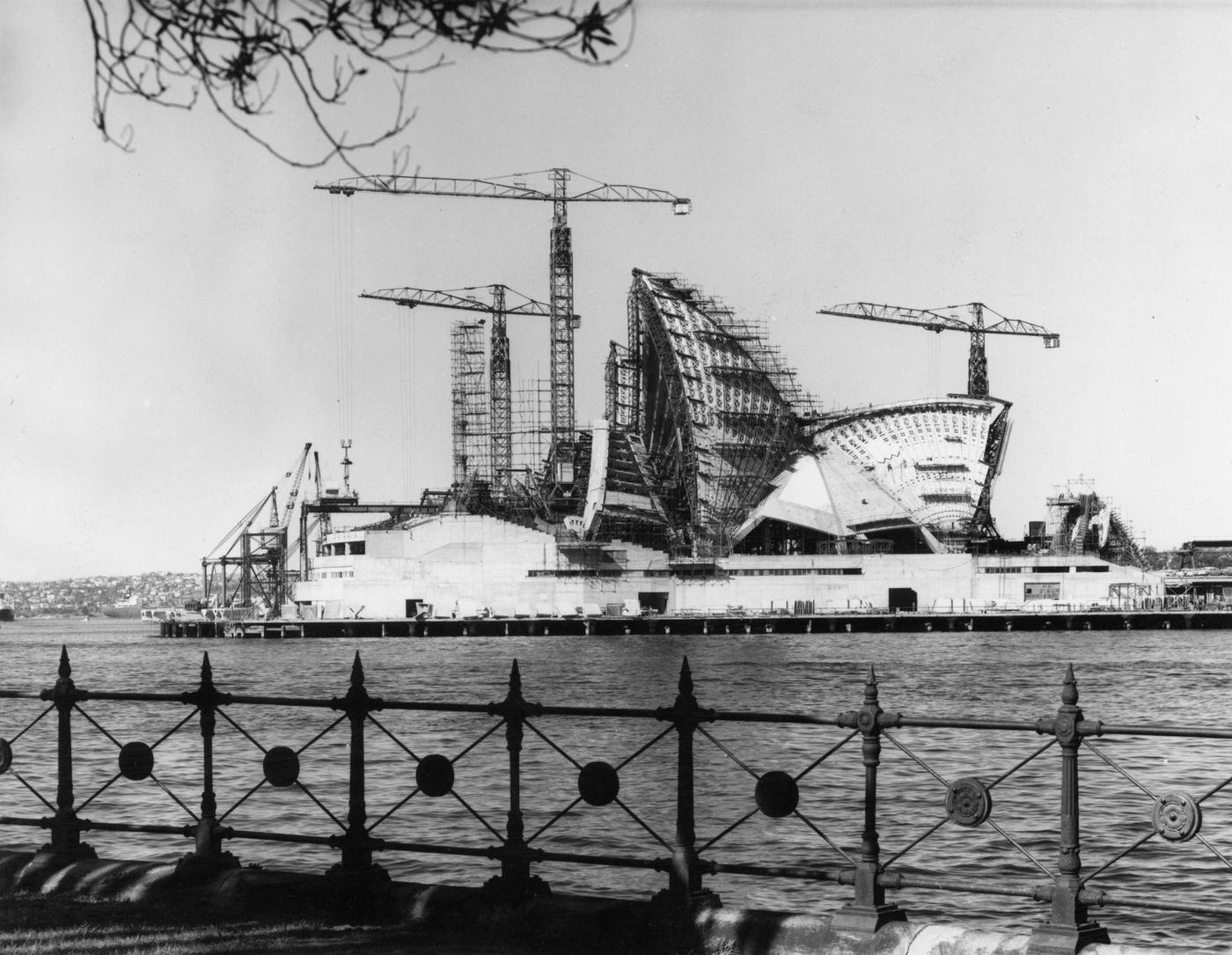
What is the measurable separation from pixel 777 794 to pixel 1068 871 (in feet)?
6.80

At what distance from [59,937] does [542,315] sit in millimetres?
162575

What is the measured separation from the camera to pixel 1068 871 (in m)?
9.89

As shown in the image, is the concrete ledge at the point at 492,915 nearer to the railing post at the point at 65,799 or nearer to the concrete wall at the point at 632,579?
the railing post at the point at 65,799

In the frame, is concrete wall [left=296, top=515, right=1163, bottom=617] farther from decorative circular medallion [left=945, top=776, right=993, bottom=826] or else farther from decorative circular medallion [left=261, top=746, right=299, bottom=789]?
decorative circular medallion [left=945, top=776, right=993, bottom=826]

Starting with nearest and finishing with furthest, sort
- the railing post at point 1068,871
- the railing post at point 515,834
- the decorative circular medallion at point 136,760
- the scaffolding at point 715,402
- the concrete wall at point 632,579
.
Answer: the railing post at point 1068,871
the railing post at point 515,834
the decorative circular medallion at point 136,760
the concrete wall at point 632,579
the scaffolding at point 715,402

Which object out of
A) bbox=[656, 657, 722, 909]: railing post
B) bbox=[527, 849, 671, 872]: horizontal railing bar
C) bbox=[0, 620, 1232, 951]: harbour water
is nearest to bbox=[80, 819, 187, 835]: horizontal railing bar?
bbox=[0, 620, 1232, 951]: harbour water

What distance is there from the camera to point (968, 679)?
65062mm

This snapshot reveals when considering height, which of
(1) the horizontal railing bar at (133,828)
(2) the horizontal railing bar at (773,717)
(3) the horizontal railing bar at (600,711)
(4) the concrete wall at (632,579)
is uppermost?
(2) the horizontal railing bar at (773,717)

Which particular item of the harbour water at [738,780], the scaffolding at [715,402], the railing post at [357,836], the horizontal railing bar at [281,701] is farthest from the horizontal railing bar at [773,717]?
the scaffolding at [715,402]

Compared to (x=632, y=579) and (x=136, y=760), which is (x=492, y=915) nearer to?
(x=136, y=760)

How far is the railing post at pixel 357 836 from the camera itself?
1173 cm

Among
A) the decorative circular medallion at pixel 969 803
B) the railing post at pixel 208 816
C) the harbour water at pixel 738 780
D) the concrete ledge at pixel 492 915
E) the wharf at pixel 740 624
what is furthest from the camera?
the wharf at pixel 740 624

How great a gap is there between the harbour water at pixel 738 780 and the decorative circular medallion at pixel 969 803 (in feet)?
1.71

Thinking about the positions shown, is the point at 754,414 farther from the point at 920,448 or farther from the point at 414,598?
the point at 414,598
